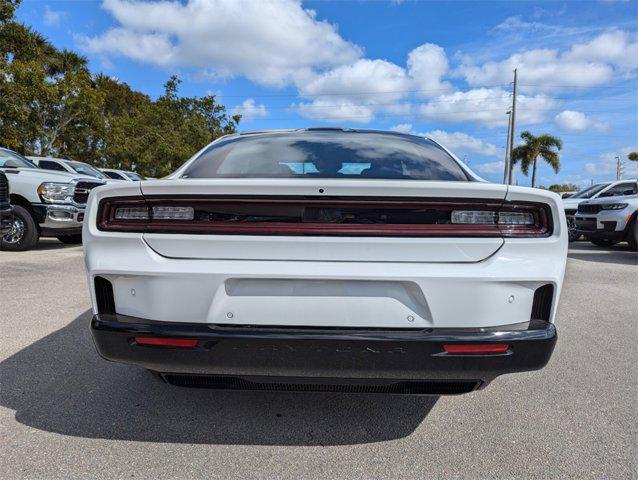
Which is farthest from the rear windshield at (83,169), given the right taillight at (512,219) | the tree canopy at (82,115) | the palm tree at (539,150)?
the palm tree at (539,150)

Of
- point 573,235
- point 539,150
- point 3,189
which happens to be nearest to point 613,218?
point 573,235

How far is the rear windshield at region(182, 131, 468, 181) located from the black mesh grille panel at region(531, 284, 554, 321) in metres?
0.83

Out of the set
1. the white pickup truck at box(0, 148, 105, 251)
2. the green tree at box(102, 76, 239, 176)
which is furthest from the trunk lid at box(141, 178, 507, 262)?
the green tree at box(102, 76, 239, 176)

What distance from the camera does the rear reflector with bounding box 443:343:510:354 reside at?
1858 mm

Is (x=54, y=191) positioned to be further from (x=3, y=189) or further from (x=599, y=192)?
(x=599, y=192)

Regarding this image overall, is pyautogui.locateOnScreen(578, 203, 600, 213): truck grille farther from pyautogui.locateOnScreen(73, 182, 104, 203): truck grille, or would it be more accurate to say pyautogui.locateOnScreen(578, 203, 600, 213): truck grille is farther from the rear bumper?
pyautogui.locateOnScreen(73, 182, 104, 203): truck grille

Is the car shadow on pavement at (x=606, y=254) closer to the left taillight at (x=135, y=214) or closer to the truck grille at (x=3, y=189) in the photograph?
the left taillight at (x=135, y=214)

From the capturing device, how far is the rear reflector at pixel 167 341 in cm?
189

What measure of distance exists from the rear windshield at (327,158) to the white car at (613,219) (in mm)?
8355

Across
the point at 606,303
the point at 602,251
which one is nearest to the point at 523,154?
the point at 602,251

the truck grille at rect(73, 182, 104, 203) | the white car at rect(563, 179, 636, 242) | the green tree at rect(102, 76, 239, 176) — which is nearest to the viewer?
the truck grille at rect(73, 182, 104, 203)

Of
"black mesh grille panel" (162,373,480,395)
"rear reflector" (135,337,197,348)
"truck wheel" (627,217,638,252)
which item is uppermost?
"rear reflector" (135,337,197,348)

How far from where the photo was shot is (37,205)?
7801mm

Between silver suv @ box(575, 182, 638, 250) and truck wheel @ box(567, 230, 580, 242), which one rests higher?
silver suv @ box(575, 182, 638, 250)
